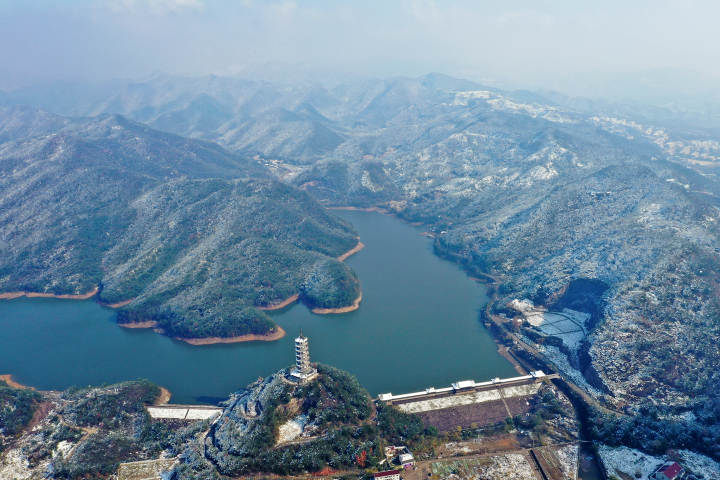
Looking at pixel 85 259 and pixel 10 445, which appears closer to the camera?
pixel 10 445

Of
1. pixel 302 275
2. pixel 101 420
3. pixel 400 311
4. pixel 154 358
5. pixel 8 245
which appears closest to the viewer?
pixel 101 420

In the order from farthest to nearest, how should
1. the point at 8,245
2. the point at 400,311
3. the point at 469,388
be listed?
the point at 8,245 < the point at 400,311 < the point at 469,388

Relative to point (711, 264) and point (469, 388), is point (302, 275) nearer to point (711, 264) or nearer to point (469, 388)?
point (469, 388)

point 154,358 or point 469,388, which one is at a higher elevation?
point 469,388

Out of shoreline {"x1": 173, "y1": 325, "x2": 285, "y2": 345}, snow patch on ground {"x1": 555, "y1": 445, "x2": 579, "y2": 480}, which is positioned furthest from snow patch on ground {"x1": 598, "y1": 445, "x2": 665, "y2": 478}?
shoreline {"x1": 173, "y1": 325, "x2": 285, "y2": 345}

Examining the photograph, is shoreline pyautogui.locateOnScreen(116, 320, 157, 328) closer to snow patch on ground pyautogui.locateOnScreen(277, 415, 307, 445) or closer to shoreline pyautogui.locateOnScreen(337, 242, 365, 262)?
snow patch on ground pyautogui.locateOnScreen(277, 415, 307, 445)

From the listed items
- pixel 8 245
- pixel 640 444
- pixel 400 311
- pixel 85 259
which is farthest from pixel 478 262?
pixel 8 245

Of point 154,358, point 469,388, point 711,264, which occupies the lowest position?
point 154,358
